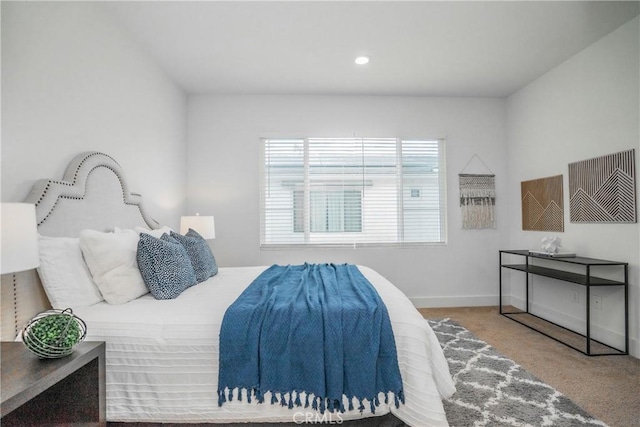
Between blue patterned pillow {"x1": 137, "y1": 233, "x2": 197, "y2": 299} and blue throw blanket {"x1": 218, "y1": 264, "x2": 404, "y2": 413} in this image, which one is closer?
blue throw blanket {"x1": 218, "y1": 264, "x2": 404, "y2": 413}

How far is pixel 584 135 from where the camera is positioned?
3139 mm

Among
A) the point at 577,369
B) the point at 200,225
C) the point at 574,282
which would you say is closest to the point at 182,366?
the point at 200,225

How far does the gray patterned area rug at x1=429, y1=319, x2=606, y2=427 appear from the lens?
6.05ft

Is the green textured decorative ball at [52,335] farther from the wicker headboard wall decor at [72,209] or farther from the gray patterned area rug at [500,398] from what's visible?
the gray patterned area rug at [500,398]

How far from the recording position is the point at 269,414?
62.9 inches

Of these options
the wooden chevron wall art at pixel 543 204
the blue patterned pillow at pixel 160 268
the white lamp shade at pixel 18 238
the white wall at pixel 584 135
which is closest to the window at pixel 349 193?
the wooden chevron wall art at pixel 543 204

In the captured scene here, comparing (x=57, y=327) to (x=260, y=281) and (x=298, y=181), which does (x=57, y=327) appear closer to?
(x=260, y=281)

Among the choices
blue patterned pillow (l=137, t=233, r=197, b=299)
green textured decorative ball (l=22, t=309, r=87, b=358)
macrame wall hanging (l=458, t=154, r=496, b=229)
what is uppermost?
macrame wall hanging (l=458, t=154, r=496, b=229)

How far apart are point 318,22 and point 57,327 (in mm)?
2664

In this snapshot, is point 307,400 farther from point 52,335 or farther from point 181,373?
point 52,335

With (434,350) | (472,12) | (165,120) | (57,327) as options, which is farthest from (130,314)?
(472,12)

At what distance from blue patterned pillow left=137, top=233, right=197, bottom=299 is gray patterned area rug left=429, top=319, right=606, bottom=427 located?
1852mm

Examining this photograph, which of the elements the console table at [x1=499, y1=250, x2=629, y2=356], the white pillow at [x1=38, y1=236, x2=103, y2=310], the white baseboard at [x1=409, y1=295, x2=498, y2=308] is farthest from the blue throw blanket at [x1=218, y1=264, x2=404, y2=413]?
the white baseboard at [x1=409, y1=295, x2=498, y2=308]

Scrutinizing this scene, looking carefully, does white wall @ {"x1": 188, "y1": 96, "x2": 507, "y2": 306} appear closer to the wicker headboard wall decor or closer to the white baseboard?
the white baseboard
